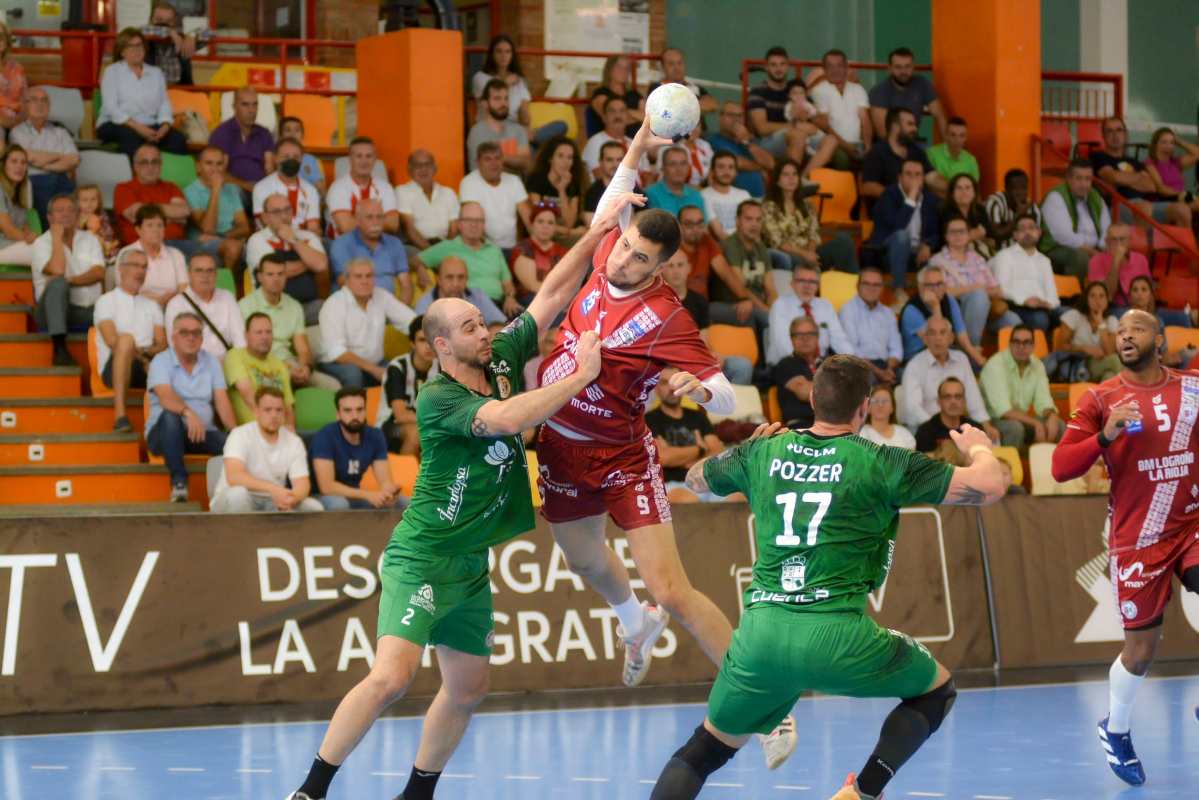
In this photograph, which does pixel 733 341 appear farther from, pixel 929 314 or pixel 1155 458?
pixel 1155 458

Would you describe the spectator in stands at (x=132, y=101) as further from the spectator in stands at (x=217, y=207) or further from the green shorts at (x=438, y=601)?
the green shorts at (x=438, y=601)

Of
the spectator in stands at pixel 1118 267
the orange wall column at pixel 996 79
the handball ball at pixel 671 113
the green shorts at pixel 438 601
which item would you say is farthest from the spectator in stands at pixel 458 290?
the orange wall column at pixel 996 79

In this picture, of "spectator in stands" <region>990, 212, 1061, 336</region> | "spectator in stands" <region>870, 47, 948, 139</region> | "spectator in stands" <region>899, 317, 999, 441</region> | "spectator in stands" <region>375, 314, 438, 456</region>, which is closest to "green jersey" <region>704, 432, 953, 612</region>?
"spectator in stands" <region>375, 314, 438, 456</region>

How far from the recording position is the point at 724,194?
16.3 meters

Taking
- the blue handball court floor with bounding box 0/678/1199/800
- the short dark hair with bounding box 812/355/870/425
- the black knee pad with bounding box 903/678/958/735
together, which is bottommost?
the blue handball court floor with bounding box 0/678/1199/800

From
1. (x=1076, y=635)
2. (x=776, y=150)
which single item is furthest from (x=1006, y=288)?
(x=1076, y=635)

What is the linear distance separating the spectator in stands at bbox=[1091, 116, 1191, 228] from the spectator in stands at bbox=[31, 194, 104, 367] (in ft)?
38.3

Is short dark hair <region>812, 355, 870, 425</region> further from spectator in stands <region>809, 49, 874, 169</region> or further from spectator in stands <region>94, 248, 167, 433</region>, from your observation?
spectator in stands <region>809, 49, 874, 169</region>

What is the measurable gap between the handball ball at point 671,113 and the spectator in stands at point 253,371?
6.14m

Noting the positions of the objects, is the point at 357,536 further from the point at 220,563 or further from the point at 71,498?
the point at 71,498

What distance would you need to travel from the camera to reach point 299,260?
14.4 m

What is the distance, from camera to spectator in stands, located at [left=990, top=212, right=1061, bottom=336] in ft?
55.6

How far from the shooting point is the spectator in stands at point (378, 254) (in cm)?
1452

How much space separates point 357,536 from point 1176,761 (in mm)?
5392
